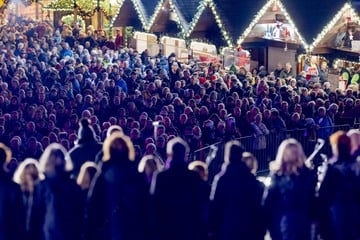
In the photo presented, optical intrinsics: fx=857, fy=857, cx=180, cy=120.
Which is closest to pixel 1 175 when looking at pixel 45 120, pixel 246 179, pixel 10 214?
pixel 10 214

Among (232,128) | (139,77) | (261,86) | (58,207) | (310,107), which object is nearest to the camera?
(58,207)

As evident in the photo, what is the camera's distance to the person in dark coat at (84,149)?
1007 centimetres

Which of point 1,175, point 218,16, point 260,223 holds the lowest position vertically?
point 260,223

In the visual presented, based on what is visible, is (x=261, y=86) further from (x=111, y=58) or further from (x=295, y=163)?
(x=295, y=163)

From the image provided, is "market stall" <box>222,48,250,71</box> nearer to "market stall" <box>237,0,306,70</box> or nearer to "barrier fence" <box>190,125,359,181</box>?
"market stall" <box>237,0,306,70</box>

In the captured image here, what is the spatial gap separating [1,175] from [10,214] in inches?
15.4

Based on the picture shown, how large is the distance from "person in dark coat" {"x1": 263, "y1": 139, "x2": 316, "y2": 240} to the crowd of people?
1cm

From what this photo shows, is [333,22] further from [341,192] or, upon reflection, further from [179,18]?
[341,192]

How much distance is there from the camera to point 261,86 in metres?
19.1

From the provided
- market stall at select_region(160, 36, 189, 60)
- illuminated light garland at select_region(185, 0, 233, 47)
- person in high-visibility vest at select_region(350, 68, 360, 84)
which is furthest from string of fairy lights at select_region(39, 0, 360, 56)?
person in high-visibility vest at select_region(350, 68, 360, 84)

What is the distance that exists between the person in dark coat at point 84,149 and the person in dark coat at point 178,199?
5.70 ft

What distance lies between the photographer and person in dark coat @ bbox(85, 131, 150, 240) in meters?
8.39

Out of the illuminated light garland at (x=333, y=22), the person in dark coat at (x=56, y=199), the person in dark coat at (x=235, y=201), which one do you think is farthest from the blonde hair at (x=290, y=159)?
the illuminated light garland at (x=333, y=22)

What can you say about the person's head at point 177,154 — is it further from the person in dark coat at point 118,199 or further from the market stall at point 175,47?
the market stall at point 175,47
